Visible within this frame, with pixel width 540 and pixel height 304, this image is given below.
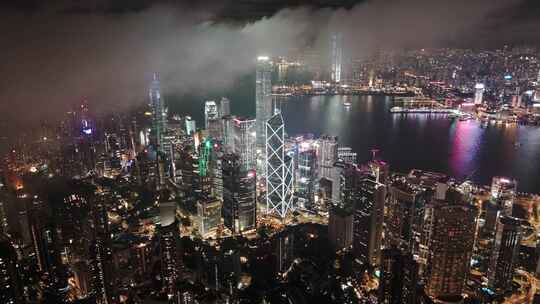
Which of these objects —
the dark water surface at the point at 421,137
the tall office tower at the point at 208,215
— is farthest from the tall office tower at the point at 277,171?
the dark water surface at the point at 421,137

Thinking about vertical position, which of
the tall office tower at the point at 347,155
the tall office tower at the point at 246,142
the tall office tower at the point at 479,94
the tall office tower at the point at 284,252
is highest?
the tall office tower at the point at 479,94

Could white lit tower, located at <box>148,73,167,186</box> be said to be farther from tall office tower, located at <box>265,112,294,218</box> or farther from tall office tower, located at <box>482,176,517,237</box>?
tall office tower, located at <box>482,176,517,237</box>

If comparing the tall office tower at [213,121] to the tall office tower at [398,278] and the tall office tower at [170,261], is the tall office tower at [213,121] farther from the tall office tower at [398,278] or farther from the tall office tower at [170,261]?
the tall office tower at [398,278]

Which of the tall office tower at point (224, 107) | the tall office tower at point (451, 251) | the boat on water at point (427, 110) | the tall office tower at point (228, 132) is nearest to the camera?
the tall office tower at point (451, 251)

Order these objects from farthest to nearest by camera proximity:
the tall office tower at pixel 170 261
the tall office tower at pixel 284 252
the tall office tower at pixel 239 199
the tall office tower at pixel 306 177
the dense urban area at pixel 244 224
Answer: the tall office tower at pixel 306 177, the tall office tower at pixel 239 199, the tall office tower at pixel 284 252, the dense urban area at pixel 244 224, the tall office tower at pixel 170 261

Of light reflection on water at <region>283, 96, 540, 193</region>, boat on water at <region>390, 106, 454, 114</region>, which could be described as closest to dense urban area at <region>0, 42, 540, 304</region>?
light reflection on water at <region>283, 96, 540, 193</region>

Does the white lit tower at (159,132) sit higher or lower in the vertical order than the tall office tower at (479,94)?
lower

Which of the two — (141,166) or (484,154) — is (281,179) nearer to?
(141,166)

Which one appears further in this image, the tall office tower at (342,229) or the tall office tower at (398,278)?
the tall office tower at (342,229)

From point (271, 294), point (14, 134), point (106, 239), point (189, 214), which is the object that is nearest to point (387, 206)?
point (271, 294)
